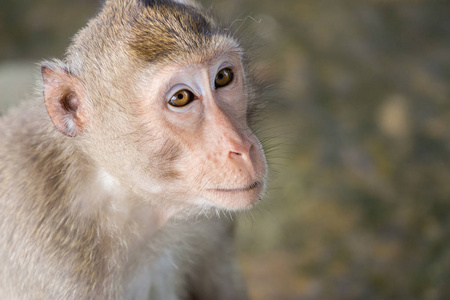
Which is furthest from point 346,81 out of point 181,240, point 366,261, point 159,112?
point 159,112

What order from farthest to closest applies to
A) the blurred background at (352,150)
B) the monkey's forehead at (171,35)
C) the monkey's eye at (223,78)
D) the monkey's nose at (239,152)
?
the blurred background at (352,150)
the monkey's eye at (223,78)
the monkey's forehead at (171,35)
the monkey's nose at (239,152)

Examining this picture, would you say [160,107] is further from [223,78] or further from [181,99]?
[223,78]

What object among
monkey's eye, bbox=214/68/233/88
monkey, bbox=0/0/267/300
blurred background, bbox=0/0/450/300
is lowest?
monkey, bbox=0/0/267/300

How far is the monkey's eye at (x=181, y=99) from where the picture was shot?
7.14 feet

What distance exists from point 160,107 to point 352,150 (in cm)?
286

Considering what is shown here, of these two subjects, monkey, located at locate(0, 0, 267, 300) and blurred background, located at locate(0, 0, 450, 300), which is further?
blurred background, located at locate(0, 0, 450, 300)

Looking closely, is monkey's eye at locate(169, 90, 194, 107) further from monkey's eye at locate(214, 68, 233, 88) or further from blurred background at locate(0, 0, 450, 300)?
blurred background at locate(0, 0, 450, 300)

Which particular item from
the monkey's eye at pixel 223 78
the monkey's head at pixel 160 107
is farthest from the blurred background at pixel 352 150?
the monkey's head at pixel 160 107

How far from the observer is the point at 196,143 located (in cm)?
216

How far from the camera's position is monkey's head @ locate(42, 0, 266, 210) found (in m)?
2.15

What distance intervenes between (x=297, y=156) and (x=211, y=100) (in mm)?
2748

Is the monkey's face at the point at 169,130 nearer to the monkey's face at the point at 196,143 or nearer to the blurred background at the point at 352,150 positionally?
the monkey's face at the point at 196,143

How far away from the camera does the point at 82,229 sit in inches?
91.7

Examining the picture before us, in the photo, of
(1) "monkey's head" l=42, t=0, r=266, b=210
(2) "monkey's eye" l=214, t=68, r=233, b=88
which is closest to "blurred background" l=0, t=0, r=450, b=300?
(2) "monkey's eye" l=214, t=68, r=233, b=88
